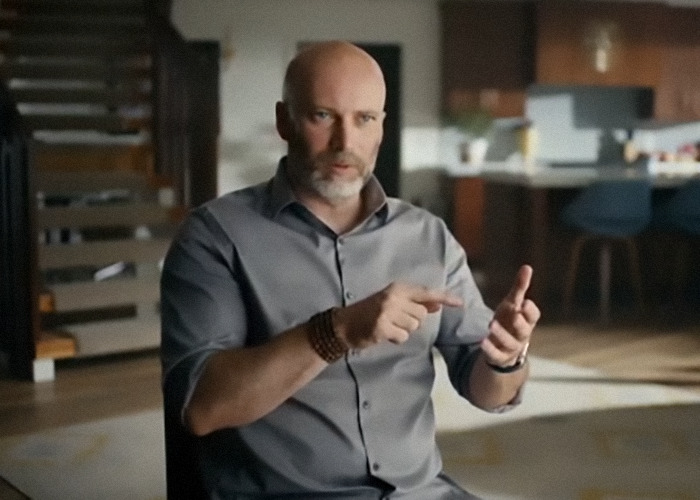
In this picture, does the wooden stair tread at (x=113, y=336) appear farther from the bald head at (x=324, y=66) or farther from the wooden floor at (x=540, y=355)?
the bald head at (x=324, y=66)

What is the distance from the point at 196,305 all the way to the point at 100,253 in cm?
350

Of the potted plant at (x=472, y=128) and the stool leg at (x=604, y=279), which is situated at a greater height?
the potted plant at (x=472, y=128)

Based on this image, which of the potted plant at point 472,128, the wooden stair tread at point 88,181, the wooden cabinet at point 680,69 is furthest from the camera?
the wooden cabinet at point 680,69

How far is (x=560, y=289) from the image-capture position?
614cm

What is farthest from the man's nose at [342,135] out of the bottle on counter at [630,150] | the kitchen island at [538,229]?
the bottle on counter at [630,150]

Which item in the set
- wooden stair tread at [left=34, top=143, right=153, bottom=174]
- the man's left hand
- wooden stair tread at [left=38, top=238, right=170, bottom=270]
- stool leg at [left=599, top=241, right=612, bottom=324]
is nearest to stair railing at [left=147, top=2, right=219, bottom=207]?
wooden stair tread at [left=34, top=143, right=153, bottom=174]

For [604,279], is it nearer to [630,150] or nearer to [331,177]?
[630,150]

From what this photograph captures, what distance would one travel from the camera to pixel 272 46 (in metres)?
7.79

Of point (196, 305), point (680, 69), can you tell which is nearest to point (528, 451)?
point (196, 305)

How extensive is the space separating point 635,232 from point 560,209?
509mm

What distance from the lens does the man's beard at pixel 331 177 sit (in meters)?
1.48

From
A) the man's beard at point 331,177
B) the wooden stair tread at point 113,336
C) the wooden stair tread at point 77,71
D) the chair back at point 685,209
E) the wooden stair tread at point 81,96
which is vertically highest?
the wooden stair tread at point 77,71

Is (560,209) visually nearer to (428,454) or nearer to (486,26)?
(486,26)

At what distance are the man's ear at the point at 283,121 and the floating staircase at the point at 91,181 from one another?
3.00 m
